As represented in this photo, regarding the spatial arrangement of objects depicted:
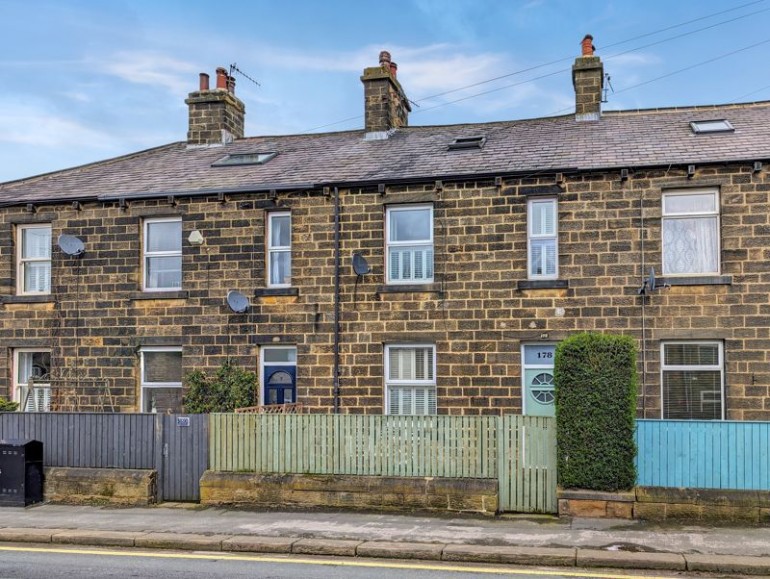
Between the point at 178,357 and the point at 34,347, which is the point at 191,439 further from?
the point at 34,347

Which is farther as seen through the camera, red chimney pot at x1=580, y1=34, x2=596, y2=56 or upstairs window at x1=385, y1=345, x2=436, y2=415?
red chimney pot at x1=580, y1=34, x2=596, y2=56

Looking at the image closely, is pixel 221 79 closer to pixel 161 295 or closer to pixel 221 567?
pixel 161 295

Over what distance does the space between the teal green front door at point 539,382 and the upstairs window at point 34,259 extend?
36.0ft

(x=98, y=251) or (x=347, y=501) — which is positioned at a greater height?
(x=98, y=251)

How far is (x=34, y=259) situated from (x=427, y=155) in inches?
366

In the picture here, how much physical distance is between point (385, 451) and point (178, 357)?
7014 mm

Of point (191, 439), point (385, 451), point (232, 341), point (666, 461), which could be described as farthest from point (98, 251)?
point (666, 461)

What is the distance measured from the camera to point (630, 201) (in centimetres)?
1556

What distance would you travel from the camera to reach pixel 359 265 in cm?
1641

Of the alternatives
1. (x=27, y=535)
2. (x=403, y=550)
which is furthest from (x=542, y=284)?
(x=27, y=535)

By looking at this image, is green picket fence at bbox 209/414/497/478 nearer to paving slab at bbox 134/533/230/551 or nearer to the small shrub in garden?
paving slab at bbox 134/533/230/551

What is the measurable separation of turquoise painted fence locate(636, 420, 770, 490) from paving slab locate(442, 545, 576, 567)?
8.76ft

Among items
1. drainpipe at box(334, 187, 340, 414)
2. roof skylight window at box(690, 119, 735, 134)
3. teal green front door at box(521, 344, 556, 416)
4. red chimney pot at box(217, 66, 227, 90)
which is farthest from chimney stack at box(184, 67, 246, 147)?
roof skylight window at box(690, 119, 735, 134)

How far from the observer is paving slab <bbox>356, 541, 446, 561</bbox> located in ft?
31.7
